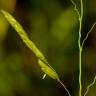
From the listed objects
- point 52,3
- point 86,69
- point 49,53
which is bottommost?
point 86,69

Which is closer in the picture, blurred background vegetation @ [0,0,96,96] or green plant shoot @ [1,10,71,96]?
green plant shoot @ [1,10,71,96]

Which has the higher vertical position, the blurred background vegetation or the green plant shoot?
the green plant shoot

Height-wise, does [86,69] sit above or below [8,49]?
below

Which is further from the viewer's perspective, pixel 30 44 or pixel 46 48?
pixel 46 48

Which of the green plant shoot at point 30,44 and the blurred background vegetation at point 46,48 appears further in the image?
the blurred background vegetation at point 46,48

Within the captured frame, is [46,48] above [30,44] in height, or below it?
below

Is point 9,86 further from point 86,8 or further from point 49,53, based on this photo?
point 86,8

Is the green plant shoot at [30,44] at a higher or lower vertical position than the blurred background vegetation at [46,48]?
higher

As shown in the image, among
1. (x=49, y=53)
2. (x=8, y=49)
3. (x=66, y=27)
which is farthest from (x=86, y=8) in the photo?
(x=8, y=49)
